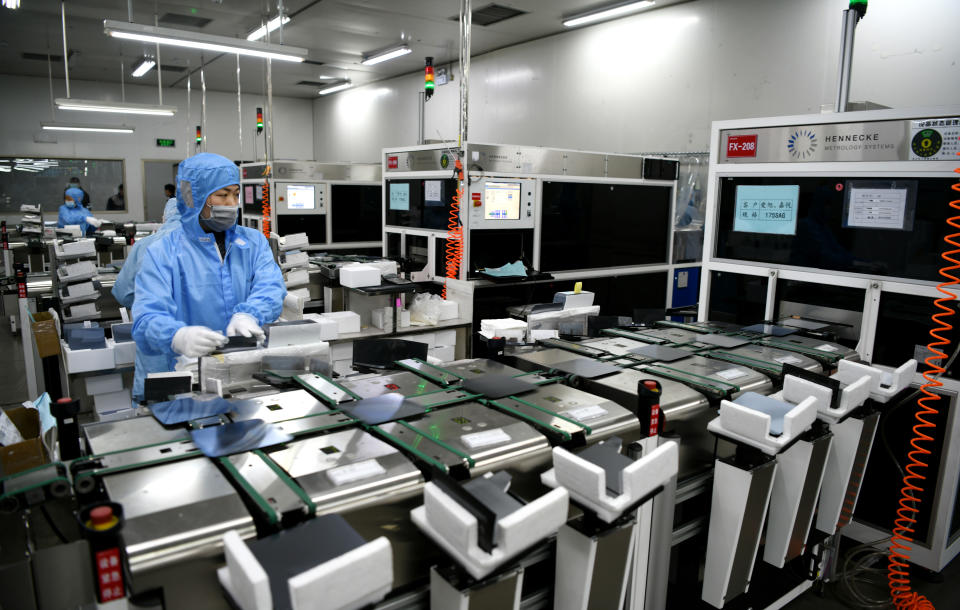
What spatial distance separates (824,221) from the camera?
2703 mm

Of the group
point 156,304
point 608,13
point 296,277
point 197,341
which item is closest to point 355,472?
point 197,341

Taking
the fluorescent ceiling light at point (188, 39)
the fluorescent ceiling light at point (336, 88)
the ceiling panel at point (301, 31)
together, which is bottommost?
the fluorescent ceiling light at point (188, 39)

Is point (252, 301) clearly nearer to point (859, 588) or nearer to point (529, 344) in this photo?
point (529, 344)

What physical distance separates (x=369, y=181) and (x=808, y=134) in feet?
16.0

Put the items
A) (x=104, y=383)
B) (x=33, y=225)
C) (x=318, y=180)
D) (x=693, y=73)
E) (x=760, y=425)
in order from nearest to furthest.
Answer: (x=760, y=425) < (x=104, y=383) < (x=693, y=73) < (x=318, y=180) < (x=33, y=225)

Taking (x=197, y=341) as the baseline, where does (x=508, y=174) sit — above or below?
above

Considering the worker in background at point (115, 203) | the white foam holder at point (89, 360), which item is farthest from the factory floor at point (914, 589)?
the worker in background at point (115, 203)

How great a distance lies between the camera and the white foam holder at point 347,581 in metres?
0.91

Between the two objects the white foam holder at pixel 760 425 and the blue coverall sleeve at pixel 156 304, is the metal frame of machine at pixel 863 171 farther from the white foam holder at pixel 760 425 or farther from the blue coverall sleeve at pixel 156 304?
A: the blue coverall sleeve at pixel 156 304

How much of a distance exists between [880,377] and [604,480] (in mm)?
1383

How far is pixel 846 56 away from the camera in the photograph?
2555mm

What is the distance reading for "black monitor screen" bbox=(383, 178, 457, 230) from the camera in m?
4.40

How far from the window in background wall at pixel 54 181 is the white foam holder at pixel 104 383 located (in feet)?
30.9

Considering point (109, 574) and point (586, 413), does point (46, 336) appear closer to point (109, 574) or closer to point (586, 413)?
point (109, 574)
